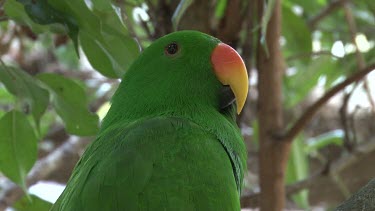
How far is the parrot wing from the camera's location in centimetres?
120

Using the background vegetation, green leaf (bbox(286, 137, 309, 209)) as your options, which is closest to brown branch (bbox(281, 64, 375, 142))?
the background vegetation

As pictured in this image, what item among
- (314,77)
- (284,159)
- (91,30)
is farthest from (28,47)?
(91,30)

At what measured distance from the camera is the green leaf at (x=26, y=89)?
1531 millimetres

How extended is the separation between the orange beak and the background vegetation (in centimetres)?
9

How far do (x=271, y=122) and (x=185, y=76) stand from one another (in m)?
0.60

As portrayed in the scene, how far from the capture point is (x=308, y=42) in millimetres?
2365

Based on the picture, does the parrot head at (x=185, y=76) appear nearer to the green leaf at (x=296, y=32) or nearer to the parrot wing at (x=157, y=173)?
the parrot wing at (x=157, y=173)

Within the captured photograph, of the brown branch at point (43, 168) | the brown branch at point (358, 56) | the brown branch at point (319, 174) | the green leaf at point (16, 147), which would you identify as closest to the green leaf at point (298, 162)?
the brown branch at point (319, 174)

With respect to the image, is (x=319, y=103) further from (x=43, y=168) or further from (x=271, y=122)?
(x=43, y=168)

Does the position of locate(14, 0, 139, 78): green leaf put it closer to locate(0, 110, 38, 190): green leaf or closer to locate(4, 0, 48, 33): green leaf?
locate(4, 0, 48, 33): green leaf

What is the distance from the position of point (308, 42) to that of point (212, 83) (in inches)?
37.2

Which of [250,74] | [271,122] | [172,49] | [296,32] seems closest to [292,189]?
[271,122]

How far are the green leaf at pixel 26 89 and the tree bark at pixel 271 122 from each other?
29.6 inches

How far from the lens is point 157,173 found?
1226 millimetres
